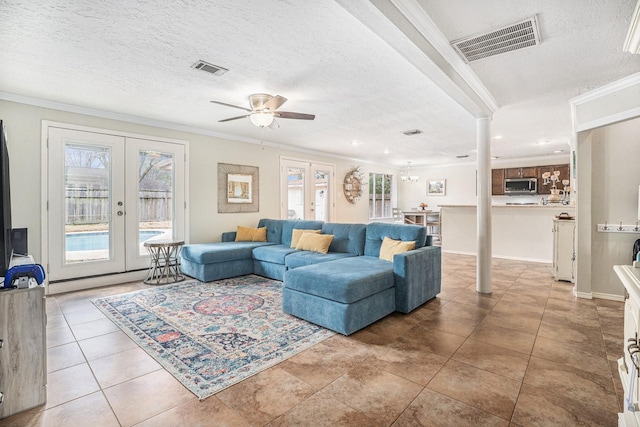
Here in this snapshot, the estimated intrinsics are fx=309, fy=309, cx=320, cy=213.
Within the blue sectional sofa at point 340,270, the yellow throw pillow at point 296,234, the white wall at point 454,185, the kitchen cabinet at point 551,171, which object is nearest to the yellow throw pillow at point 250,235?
the blue sectional sofa at point 340,270

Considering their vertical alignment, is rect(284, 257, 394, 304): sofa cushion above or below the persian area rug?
above

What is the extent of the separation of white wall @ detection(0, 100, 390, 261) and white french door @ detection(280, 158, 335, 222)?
0.18 metres

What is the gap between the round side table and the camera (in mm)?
4586

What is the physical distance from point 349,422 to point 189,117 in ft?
14.9

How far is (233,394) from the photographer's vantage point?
6.30 feet

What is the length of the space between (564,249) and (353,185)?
519 centimetres

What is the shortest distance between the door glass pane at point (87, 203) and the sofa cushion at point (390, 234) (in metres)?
3.79

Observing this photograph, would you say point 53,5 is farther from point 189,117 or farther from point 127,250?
point 127,250

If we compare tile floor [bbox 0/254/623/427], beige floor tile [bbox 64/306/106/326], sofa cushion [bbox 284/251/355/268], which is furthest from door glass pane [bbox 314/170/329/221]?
beige floor tile [bbox 64/306/106/326]

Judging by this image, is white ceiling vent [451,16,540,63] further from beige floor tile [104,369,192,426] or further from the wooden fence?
the wooden fence

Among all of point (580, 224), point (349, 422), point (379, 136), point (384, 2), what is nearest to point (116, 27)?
point (384, 2)

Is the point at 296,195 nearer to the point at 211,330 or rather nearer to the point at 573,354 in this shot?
the point at 211,330

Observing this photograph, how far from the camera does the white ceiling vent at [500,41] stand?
2.33 metres

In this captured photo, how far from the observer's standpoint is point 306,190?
757cm
